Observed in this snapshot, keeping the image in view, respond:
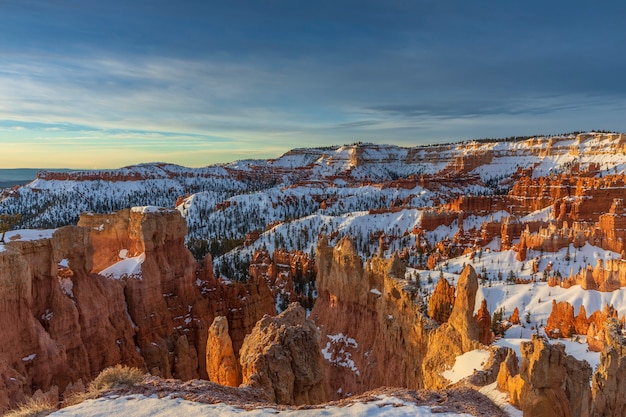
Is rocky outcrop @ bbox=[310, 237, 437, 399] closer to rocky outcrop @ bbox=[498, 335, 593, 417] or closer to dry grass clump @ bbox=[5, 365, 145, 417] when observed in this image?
rocky outcrop @ bbox=[498, 335, 593, 417]

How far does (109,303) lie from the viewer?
2034cm

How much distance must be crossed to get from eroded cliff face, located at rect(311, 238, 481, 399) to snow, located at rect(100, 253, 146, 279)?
1065cm

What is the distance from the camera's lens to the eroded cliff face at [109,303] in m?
15.4

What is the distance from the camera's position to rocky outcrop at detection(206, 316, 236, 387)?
11773mm

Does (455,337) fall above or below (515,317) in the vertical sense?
above

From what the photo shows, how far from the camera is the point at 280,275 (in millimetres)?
45656

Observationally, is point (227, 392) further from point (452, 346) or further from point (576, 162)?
point (576, 162)

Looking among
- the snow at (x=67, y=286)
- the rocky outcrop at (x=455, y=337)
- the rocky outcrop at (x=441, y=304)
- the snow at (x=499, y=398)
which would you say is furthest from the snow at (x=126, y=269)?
the snow at (x=499, y=398)

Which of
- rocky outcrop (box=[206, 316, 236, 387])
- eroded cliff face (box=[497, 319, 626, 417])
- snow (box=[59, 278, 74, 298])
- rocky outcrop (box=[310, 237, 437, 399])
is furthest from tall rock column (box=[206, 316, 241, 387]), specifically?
snow (box=[59, 278, 74, 298])

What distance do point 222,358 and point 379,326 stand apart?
35.9 feet

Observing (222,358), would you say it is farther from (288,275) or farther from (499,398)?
(288,275)

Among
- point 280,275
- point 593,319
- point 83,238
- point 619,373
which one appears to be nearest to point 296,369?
point 619,373

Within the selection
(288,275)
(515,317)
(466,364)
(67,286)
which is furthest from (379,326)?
(288,275)

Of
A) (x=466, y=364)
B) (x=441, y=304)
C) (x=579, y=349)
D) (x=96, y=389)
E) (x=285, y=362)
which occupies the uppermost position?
(x=96, y=389)
